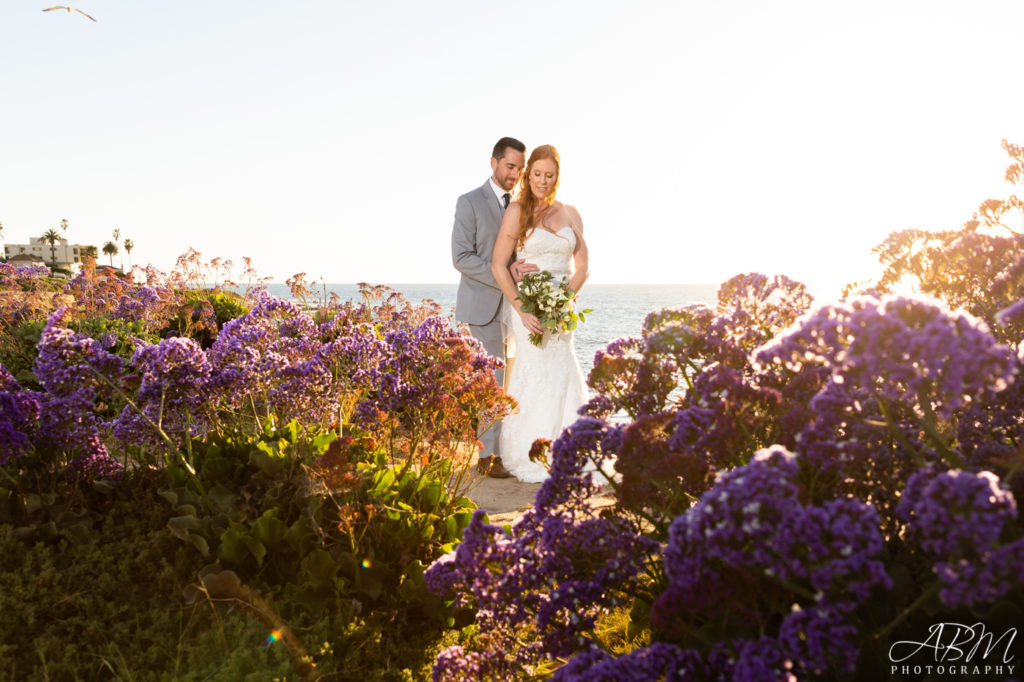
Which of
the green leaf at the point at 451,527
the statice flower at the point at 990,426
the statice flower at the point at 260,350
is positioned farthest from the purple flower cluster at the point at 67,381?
the statice flower at the point at 990,426

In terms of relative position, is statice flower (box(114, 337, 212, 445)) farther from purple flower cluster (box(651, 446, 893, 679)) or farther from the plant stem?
the plant stem

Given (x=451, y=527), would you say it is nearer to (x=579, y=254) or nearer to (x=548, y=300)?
(x=548, y=300)

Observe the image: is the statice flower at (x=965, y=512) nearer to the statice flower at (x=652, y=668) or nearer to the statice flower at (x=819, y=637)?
the statice flower at (x=819, y=637)

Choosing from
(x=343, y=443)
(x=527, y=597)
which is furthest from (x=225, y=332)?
(x=527, y=597)

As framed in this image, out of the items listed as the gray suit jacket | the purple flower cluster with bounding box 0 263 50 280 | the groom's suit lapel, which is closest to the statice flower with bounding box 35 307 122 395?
the gray suit jacket

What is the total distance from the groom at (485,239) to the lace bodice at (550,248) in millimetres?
753

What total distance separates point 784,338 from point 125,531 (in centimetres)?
402

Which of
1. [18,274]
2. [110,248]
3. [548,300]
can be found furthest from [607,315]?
[110,248]

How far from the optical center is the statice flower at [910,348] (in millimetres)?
2018

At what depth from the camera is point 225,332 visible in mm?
4977

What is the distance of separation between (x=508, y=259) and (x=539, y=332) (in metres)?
1.01

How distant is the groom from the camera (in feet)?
31.2

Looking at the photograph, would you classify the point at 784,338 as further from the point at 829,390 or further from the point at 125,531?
the point at 125,531

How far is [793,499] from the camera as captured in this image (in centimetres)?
195
